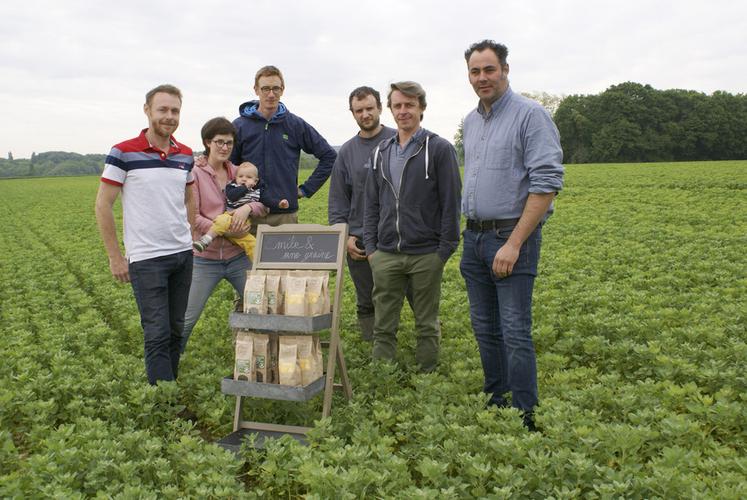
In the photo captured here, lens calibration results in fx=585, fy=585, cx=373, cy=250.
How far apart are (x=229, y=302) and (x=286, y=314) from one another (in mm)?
4431

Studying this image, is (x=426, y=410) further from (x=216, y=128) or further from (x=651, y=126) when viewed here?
(x=651, y=126)

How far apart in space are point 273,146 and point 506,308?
281 cm

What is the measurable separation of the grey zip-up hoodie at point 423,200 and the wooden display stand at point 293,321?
562mm

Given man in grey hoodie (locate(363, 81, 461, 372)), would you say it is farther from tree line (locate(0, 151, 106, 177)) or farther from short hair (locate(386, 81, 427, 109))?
tree line (locate(0, 151, 106, 177))

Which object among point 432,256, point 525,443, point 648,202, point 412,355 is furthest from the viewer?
point 648,202

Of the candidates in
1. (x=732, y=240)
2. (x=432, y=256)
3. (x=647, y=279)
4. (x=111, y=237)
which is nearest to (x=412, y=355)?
(x=432, y=256)

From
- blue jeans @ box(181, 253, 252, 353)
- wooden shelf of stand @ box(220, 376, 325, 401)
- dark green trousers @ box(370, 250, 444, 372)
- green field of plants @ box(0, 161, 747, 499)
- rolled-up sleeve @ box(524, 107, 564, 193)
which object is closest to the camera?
green field of plants @ box(0, 161, 747, 499)

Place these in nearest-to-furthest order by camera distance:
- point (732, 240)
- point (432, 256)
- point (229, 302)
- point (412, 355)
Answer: point (432, 256) → point (412, 355) → point (229, 302) → point (732, 240)

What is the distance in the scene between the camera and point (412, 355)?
6039 millimetres

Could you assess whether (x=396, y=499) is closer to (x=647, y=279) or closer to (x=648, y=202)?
(x=647, y=279)

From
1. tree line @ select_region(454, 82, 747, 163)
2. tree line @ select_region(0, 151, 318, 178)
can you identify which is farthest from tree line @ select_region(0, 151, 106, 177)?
tree line @ select_region(454, 82, 747, 163)

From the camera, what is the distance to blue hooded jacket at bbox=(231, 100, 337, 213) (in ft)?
18.4

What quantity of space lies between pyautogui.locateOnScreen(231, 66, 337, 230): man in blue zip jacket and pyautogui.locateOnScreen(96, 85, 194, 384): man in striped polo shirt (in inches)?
37.1

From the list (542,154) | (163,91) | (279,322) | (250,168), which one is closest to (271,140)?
(250,168)
